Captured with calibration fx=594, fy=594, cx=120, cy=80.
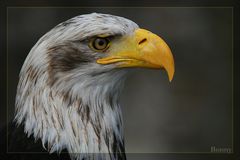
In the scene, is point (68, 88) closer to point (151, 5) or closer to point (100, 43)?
point (100, 43)

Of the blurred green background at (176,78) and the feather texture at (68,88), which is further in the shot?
the blurred green background at (176,78)

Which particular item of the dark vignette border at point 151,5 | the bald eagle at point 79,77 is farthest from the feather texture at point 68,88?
the dark vignette border at point 151,5

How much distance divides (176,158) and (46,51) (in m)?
3.37

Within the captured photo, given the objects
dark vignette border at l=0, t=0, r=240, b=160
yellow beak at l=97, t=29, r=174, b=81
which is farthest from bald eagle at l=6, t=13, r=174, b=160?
dark vignette border at l=0, t=0, r=240, b=160

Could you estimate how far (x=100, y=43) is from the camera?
2.36 meters

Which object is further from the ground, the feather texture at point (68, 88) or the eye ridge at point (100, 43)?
the eye ridge at point (100, 43)

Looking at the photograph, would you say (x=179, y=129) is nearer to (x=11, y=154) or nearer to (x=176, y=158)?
(x=176, y=158)

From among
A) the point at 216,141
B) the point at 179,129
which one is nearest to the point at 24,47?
the point at 179,129

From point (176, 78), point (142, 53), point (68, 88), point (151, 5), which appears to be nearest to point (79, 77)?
point (68, 88)

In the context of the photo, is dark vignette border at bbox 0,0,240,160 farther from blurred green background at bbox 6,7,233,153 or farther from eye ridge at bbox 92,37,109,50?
eye ridge at bbox 92,37,109,50

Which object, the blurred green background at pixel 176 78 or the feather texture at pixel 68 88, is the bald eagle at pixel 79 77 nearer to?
the feather texture at pixel 68 88

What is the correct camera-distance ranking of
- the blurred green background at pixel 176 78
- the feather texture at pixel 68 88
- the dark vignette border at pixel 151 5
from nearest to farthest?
the feather texture at pixel 68 88, the dark vignette border at pixel 151 5, the blurred green background at pixel 176 78

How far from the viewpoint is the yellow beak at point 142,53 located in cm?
237

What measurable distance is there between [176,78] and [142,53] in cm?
350
